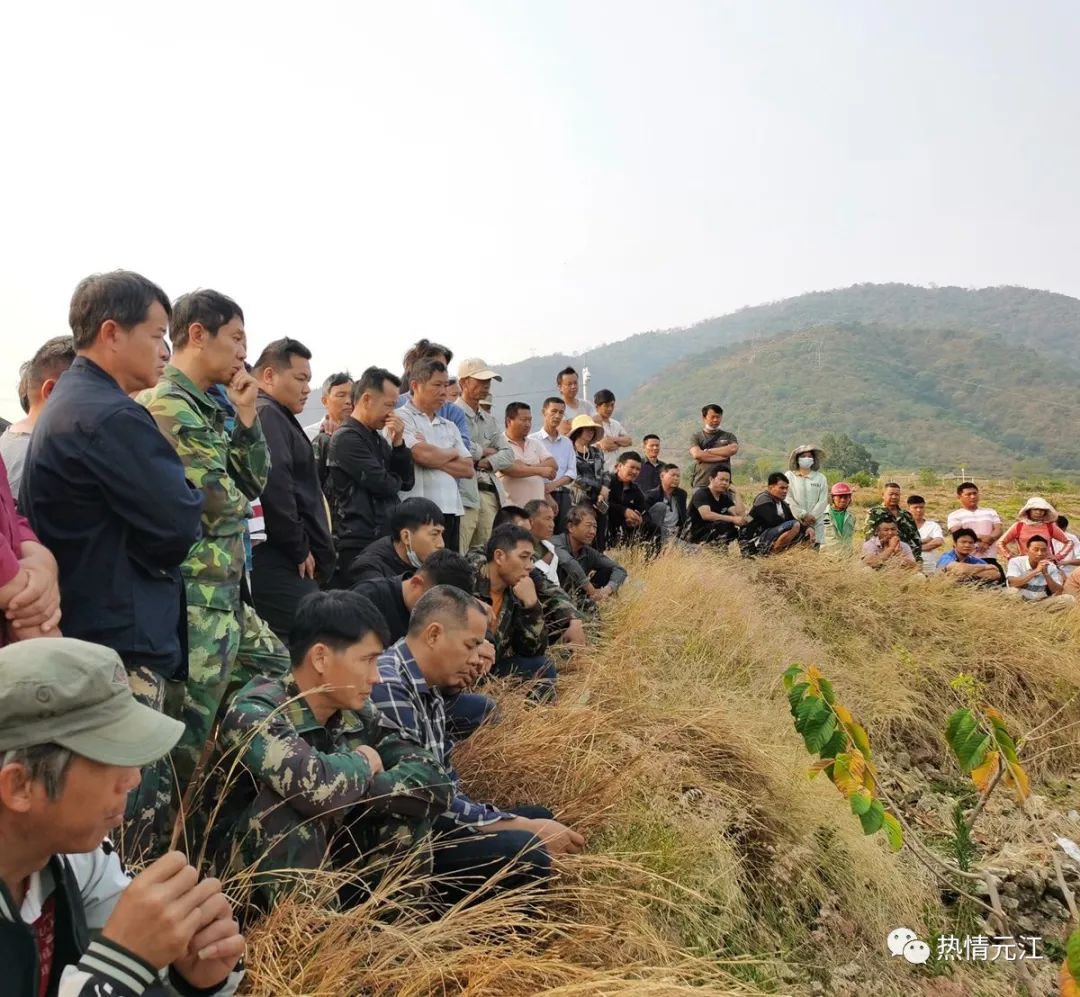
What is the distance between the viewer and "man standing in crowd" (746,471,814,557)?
9.73 m

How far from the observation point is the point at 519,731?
3.83 m

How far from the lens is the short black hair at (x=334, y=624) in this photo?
8.58 feet

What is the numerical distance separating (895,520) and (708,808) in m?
6.85

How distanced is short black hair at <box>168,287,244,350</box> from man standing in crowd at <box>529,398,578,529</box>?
4566 mm

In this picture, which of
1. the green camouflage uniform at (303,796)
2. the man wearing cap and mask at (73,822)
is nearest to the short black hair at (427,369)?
the green camouflage uniform at (303,796)

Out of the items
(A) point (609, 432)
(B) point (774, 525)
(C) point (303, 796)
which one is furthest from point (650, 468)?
(C) point (303, 796)

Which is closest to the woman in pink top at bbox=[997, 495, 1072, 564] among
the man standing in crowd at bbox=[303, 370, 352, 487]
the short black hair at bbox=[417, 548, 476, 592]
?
the man standing in crowd at bbox=[303, 370, 352, 487]

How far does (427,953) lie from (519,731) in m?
1.58

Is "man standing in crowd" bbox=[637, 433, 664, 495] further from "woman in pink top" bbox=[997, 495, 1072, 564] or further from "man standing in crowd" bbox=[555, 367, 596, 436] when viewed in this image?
"woman in pink top" bbox=[997, 495, 1072, 564]

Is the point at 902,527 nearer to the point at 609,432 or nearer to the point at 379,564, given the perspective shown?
the point at 609,432

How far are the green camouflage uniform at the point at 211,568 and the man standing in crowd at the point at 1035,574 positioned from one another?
8.21 m

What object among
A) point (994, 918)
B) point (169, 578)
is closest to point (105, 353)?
point (169, 578)

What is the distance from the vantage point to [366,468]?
4.88 meters

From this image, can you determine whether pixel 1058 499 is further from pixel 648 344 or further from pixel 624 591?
pixel 648 344
